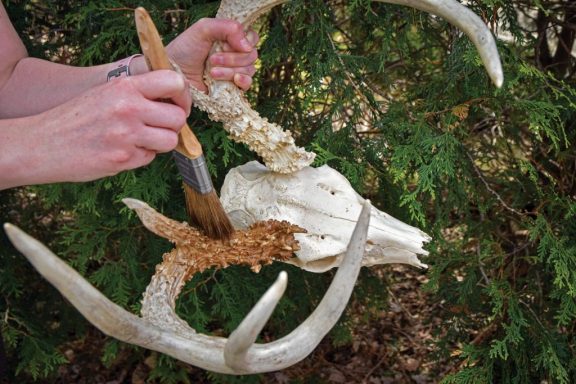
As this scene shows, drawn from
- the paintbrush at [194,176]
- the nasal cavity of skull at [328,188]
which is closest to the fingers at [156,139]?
the paintbrush at [194,176]

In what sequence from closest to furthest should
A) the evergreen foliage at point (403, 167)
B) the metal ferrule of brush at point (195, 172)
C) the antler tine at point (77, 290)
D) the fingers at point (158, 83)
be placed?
the antler tine at point (77, 290)
the fingers at point (158, 83)
the metal ferrule of brush at point (195, 172)
the evergreen foliage at point (403, 167)

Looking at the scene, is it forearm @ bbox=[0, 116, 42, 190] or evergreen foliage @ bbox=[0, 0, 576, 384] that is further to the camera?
evergreen foliage @ bbox=[0, 0, 576, 384]

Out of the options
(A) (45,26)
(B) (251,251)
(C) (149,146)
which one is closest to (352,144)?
(B) (251,251)

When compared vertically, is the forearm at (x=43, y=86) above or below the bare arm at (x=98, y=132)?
below

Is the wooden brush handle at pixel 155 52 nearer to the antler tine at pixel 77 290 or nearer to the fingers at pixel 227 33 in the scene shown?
the fingers at pixel 227 33

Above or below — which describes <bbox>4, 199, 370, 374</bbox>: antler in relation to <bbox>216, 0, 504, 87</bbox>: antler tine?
below

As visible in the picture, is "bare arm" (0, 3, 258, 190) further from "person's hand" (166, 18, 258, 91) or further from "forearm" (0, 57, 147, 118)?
"forearm" (0, 57, 147, 118)

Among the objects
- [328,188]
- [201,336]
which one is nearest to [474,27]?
[328,188]

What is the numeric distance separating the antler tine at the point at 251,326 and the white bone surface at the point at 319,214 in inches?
21.5

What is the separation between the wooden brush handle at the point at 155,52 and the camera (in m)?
1.48

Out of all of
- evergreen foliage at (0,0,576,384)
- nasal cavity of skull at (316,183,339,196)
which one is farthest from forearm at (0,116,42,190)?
evergreen foliage at (0,0,576,384)

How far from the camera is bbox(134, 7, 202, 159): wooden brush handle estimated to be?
1.48 meters

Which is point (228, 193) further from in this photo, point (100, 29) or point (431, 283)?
point (100, 29)

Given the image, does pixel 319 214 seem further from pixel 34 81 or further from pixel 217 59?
pixel 34 81
